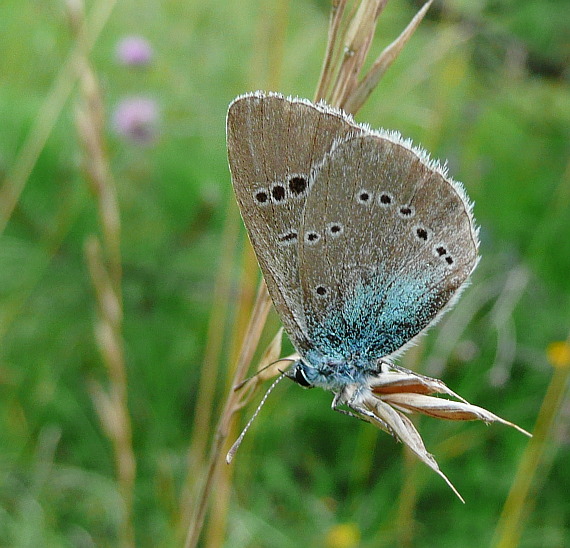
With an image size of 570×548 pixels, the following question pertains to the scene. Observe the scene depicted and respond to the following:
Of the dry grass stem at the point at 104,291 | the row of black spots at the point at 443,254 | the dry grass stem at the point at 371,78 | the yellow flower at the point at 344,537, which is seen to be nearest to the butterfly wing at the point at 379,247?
the row of black spots at the point at 443,254

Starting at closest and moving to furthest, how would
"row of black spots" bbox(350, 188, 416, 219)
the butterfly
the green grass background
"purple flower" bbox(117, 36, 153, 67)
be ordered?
the butterfly, "row of black spots" bbox(350, 188, 416, 219), the green grass background, "purple flower" bbox(117, 36, 153, 67)

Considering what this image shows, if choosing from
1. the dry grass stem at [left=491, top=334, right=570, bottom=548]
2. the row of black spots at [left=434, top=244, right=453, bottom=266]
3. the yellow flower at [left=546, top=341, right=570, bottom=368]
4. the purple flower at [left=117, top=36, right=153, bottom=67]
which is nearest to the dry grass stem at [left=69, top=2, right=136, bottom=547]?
the row of black spots at [left=434, top=244, right=453, bottom=266]

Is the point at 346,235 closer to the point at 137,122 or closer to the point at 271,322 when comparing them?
the point at 271,322

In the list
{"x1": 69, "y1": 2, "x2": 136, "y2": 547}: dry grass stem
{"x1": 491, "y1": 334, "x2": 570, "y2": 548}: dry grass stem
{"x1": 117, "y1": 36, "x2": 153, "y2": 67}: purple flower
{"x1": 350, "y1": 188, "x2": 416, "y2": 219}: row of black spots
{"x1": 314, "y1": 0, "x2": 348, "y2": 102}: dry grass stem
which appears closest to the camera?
{"x1": 314, "y1": 0, "x2": 348, "y2": 102}: dry grass stem

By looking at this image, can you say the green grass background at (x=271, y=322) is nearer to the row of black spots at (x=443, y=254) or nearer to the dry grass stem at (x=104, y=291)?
the dry grass stem at (x=104, y=291)

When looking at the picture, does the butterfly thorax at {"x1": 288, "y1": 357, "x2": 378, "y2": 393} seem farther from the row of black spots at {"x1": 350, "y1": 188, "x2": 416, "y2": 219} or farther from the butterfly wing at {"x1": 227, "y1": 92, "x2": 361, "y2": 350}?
the row of black spots at {"x1": 350, "y1": 188, "x2": 416, "y2": 219}
